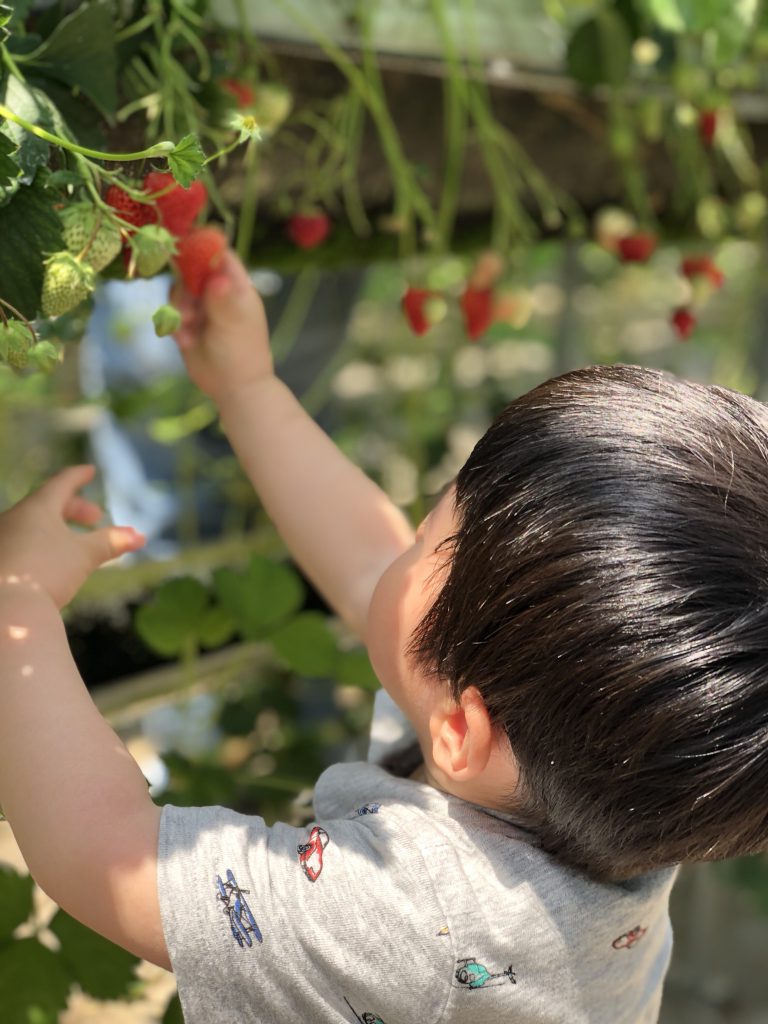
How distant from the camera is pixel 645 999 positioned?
77cm

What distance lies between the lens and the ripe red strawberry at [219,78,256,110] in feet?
2.50

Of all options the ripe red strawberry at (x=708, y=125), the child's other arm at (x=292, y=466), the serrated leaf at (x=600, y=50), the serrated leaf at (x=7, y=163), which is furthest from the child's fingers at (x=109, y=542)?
the ripe red strawberry at (x=708, y=125)

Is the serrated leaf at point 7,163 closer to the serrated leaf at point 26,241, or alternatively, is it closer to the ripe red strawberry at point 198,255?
the serrated leaf at point 26,241

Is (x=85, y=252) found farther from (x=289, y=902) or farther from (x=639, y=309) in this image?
(x=639, y=309)

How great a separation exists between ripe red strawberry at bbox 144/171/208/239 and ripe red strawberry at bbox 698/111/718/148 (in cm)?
77

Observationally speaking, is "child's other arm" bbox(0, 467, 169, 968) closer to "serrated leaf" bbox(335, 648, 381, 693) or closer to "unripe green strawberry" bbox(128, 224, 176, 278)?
"unripe green strawberry" bbox(128, 224, 176, 278)

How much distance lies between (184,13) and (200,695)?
0.93 meters

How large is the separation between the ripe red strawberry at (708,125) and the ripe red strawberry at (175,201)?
77cm

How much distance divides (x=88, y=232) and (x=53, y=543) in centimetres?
20

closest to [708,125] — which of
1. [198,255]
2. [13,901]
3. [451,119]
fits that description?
[451,119]

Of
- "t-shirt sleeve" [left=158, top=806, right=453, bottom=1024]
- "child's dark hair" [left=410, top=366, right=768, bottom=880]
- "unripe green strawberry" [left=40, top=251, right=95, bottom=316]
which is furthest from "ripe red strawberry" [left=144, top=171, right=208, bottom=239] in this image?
"t-shirt sleeve" [left=158, top=806, right=453, bottom=1024]

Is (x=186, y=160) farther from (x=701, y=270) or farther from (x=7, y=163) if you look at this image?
(x=701, y=270)

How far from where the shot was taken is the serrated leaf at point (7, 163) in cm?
49

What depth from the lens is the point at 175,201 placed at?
25.1 inches
